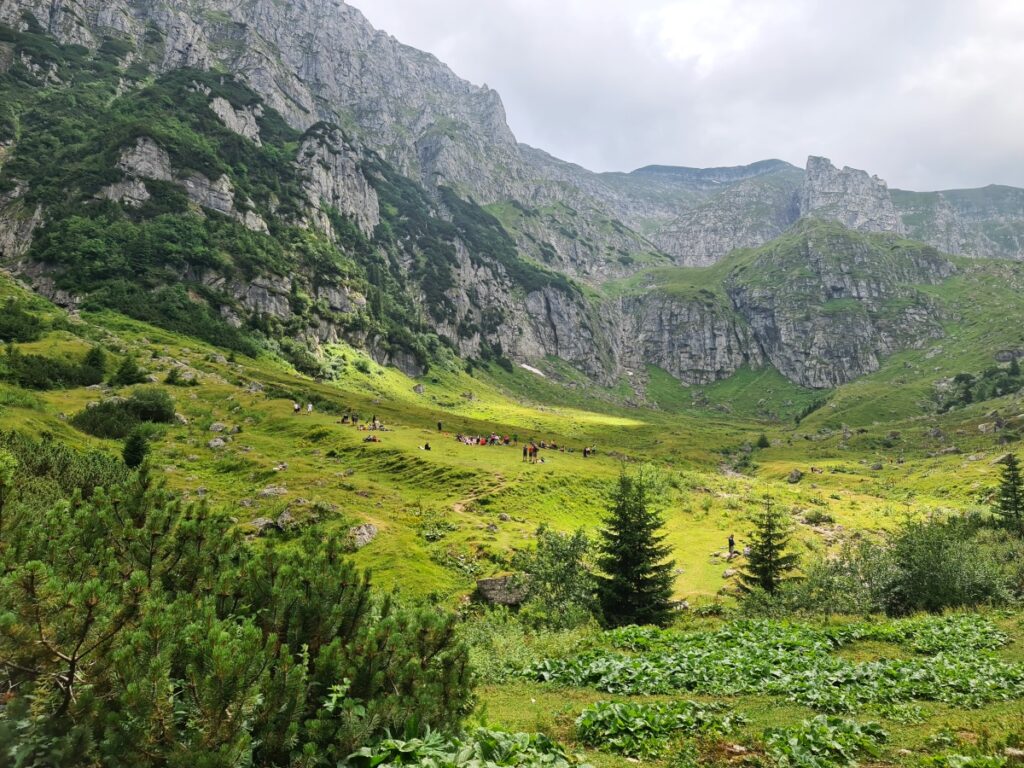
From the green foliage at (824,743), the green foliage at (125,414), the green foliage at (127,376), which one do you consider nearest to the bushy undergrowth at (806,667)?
the green foliage at (824,743)

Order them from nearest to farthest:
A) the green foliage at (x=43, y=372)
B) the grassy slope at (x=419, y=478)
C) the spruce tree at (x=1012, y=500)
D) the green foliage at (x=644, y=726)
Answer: the green foliage at (x=644, y=726) → the grassy slope at (x=419, y=478) → the spruce tree at (x=1012, y=500) → the green foliage at (x=43, y=372)

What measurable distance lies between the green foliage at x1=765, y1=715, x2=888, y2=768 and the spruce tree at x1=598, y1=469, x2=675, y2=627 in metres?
15.3

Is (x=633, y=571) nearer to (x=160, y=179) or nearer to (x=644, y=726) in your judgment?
(x=644, y=726)

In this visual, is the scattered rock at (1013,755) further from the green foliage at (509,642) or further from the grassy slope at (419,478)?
the grassy slope at (419,478)

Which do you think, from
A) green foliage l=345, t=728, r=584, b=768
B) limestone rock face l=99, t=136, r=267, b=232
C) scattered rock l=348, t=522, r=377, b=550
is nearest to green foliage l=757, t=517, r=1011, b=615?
green foliage l=345, t=728, r=584, b=768

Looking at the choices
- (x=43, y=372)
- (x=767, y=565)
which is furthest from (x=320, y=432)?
(x=767, y=565)

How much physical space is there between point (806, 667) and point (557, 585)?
14.1m

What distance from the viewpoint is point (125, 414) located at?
43.4 metres

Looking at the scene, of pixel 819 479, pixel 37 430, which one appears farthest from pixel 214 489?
pixel 819 479

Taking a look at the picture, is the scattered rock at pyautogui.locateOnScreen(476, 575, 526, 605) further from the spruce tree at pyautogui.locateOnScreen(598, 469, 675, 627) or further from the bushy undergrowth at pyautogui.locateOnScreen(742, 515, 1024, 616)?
the bushy undergrowth at pyautogui.locateOnScreen(742, 515, 1024, 616)

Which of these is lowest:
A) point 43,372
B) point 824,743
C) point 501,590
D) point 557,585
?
point 501,590

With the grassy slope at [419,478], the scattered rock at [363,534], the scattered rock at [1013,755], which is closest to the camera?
the scattered rock at [1013,755]

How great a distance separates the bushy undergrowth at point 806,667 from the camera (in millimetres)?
11398

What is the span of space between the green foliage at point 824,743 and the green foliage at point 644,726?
1149 millimetres
